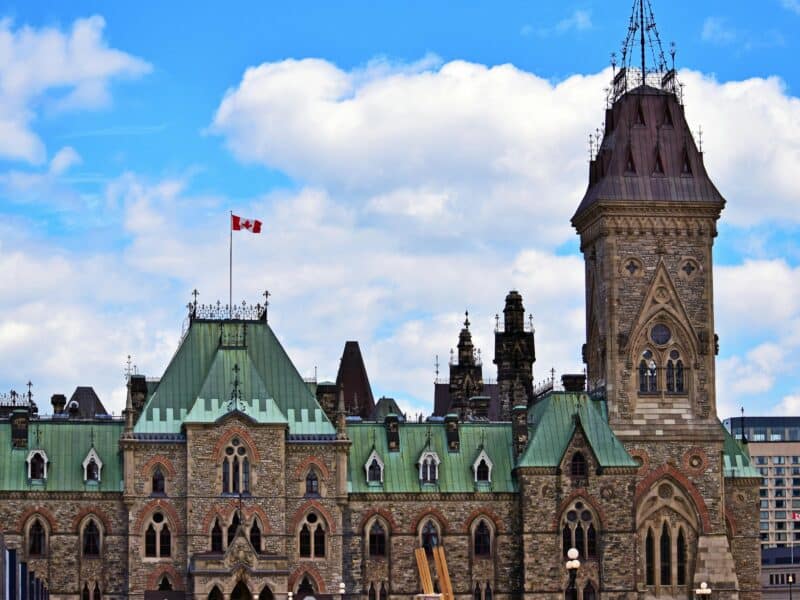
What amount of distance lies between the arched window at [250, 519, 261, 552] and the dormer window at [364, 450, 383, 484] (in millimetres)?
7746

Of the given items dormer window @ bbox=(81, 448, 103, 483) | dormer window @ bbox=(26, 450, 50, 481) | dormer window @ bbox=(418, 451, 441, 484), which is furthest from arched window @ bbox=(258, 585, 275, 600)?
dormer window @ bbox=(26, 450, 50, 481)

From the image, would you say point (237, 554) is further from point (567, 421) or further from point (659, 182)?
point (659, 182)

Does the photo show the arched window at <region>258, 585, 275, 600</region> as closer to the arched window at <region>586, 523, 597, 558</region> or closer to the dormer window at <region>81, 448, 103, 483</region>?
the dormer window at <region>81, 448, 103, 483</region>

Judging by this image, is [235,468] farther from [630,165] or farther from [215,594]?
[630,165]

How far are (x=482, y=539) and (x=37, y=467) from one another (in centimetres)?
2612

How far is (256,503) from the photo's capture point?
107562mm

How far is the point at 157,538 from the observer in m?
107

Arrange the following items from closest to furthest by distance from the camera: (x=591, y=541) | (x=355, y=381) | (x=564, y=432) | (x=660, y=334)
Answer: (x=591, y=541)
(x=564, y=432)
(x=660, y=334)
(x=355, y=381)

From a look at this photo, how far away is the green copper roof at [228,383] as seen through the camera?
109m

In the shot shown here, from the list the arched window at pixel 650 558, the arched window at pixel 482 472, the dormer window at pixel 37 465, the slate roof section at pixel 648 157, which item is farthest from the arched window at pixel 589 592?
the dormer window at pixel 37 465

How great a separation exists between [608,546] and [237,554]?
21868 millimetres

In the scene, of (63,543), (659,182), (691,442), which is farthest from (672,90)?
(63,543)

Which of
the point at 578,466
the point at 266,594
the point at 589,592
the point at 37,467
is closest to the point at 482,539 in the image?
the point at 589,592

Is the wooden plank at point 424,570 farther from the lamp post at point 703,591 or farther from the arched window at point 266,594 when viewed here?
the lamp post at point 703,591
